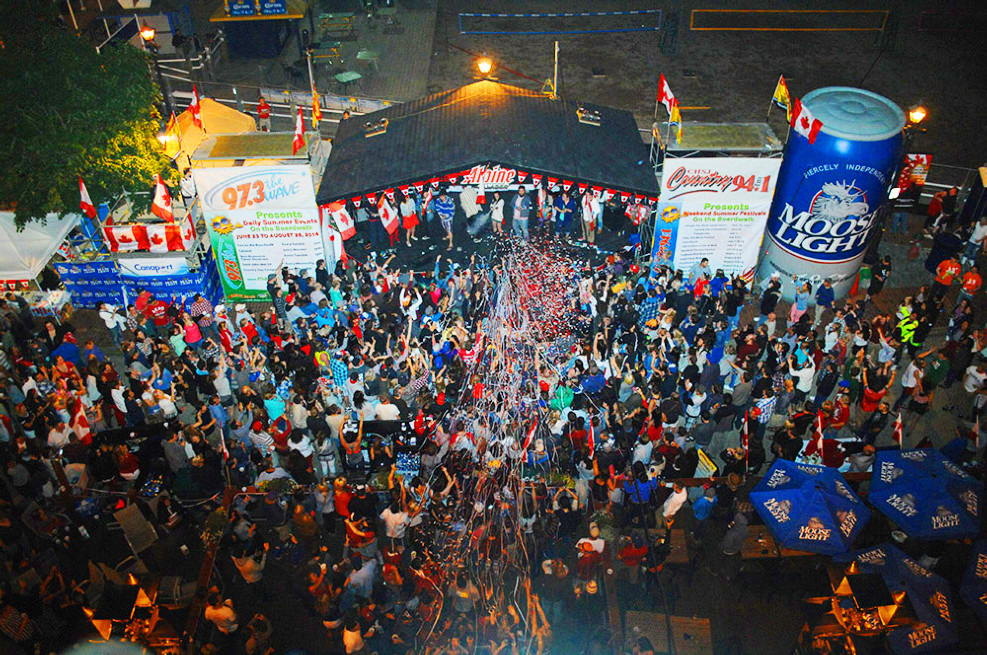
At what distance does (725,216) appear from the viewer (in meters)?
17.2

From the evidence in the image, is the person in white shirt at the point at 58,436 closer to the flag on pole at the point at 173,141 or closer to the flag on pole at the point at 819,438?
the flag on pole at the point at 173,141

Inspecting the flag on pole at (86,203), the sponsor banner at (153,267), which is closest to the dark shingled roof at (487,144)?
the sponsor banner at (153,267)

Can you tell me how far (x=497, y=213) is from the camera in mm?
18203

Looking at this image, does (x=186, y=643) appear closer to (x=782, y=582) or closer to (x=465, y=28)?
(x=782, y=582)

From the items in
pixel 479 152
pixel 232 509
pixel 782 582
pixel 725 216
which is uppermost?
pixel 479 152

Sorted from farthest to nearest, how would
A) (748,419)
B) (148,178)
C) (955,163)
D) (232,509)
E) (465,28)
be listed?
1. (465,28)
2. (955,163)
3. (148,178)
4. (748,419)
5. (232,509)

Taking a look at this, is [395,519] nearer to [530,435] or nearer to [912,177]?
[530,435]

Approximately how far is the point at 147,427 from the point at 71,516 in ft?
5.69

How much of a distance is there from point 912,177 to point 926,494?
11144 millimetres

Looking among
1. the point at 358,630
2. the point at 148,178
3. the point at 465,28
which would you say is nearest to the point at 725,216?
the point at 358,630

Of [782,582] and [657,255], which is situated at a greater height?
[657,255]

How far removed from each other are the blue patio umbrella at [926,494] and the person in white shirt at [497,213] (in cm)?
1012

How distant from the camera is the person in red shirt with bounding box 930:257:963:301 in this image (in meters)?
15.9

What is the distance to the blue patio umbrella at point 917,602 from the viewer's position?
9.43m
